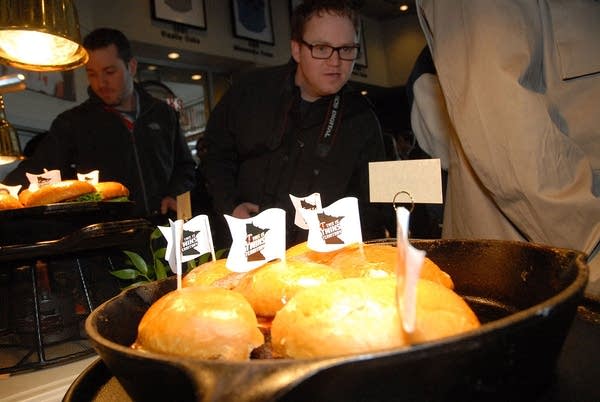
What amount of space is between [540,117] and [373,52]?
8.05 metres

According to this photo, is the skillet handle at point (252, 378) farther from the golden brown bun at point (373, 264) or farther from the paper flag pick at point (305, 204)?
the paper flag pick at point (305, 204)

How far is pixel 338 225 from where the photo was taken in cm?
80

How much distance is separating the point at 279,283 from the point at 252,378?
32 cm

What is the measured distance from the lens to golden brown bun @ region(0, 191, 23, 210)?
1507 mm

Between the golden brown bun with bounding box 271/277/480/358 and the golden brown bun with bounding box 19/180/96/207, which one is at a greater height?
the golden brown bun with bounding box 19/180/96/207

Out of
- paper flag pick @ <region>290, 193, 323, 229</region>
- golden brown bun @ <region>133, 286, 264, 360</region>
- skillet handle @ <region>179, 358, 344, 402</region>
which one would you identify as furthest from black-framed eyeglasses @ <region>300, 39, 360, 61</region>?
skillet handle @ <region>179, 358, 344, 402</region>

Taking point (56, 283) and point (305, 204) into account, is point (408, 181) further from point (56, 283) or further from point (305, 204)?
point (56, 283)

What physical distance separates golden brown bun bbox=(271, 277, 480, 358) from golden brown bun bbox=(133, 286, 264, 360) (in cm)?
5

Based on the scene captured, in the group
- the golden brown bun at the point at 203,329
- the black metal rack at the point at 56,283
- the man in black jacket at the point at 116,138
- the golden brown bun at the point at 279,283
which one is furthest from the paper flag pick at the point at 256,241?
the man in black jacket at the point at 116,138

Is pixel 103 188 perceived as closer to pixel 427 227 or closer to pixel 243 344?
pixel 427 227

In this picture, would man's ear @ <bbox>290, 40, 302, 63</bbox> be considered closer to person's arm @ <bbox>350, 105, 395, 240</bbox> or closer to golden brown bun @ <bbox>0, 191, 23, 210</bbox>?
person's arm @ <bbox>350, 105, 395, 240</bbox>

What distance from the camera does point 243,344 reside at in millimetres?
526

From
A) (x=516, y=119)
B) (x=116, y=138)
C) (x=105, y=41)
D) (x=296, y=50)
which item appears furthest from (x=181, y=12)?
(x=516, y=119)

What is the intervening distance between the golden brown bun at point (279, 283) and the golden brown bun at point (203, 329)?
0.08 meters
